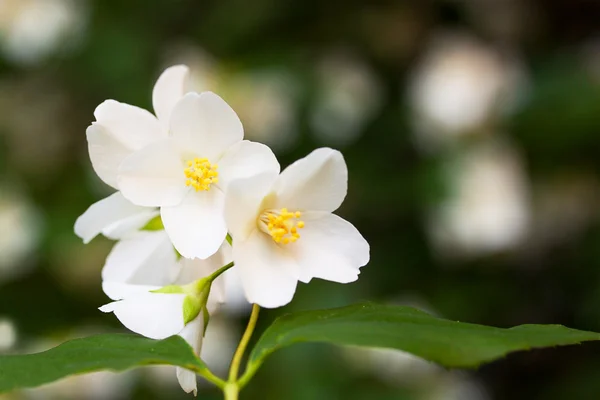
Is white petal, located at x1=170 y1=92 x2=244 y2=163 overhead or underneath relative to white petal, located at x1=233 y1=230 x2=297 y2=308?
overhead

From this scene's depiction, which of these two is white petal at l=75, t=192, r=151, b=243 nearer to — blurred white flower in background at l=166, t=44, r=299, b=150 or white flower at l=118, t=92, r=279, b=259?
white flower at l=118, t=92, r=279, b=259

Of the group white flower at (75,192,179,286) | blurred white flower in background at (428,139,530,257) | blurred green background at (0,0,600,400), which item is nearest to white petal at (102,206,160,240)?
white flower at (75,192,179,286)

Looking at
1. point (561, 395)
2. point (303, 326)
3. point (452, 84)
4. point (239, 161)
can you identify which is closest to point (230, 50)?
point (452, 84)

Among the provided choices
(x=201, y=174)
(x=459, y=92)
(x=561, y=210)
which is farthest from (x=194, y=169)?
(x=561, y=210)

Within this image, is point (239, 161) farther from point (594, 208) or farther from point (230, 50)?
point (594, 208)

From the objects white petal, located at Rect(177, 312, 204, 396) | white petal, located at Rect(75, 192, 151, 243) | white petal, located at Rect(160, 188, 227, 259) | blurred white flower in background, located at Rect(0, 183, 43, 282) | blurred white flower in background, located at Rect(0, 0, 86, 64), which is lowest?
blurred white flower in background, located at Rect(0, 183, 43, 282)

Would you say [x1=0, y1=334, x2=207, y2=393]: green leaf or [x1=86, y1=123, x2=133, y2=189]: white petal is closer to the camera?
[x1=0, y1=334, x2=207, y2=393]: green leaf

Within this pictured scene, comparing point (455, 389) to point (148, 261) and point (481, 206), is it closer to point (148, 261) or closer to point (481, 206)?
point (481, 206)
